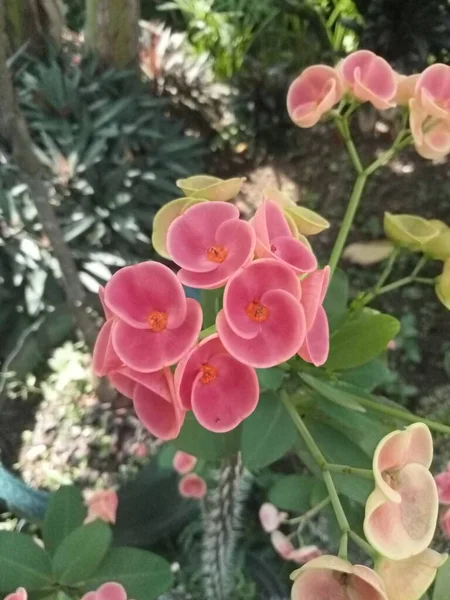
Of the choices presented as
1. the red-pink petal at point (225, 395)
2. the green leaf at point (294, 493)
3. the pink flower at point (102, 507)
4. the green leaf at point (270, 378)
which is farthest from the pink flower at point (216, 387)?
the pink flower at point (102, 507)

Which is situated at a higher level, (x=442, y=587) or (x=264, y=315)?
(x=264, y=315)

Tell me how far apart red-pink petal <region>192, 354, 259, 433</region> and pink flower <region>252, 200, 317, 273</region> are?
72 millimetres

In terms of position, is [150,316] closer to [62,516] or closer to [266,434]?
[266,434]

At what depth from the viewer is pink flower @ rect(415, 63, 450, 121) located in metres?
0.52

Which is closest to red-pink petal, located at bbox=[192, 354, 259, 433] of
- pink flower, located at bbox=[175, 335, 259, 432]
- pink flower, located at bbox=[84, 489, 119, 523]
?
pink flower, located at bbox=[175, 335, 259, 432]

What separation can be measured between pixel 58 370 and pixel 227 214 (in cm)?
101

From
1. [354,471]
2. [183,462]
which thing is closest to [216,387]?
[354,471]

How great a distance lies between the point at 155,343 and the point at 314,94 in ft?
1.09

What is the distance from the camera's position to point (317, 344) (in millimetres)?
410

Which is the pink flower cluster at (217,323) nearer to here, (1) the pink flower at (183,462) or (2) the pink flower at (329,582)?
(2) the pink flower at (329,582)

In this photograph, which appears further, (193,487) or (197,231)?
(193,487)

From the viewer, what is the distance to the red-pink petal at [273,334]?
1.21 feet

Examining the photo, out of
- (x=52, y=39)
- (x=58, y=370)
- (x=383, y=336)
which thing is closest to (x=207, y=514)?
(x=383, y=336)

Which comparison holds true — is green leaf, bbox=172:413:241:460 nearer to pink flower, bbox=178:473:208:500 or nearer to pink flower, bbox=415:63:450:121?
pink flower, bbox=178:473:208:500
